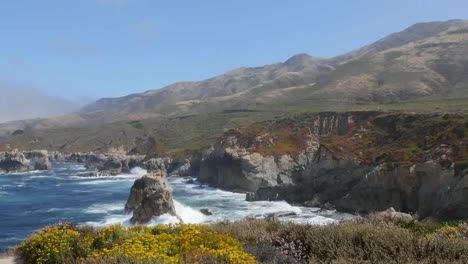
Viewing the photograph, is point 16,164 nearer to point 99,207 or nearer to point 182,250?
point 99,207

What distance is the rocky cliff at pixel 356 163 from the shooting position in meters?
47.5

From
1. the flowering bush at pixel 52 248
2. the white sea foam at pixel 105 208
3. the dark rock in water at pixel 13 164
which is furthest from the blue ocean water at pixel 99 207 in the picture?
the dark rock in water at pixel 13 164

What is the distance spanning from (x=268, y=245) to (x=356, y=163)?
53.9m

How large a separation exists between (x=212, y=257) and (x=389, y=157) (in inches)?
2112

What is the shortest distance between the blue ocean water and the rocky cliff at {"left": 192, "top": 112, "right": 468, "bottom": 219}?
432 cm

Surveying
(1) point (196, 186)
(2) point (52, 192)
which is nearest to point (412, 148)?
(1) point (196, 186)

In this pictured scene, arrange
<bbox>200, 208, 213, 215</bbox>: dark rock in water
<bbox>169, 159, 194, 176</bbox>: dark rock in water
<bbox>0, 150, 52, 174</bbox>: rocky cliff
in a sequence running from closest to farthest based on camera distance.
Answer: <bbox>200, 208, 213, 215</bbox>: dark rock in water, <bbox>169, 159, 194, 176</bbox>: dark rock in water, <bbox>0, 150, 52, 174</bbox>: rocky cliff

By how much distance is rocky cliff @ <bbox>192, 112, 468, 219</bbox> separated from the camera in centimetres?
4747

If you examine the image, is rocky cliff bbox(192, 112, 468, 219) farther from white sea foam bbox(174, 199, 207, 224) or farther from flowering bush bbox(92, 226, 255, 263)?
flowering bush bbox(92, 226, 255, 263)

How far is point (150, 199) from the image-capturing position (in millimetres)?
49219

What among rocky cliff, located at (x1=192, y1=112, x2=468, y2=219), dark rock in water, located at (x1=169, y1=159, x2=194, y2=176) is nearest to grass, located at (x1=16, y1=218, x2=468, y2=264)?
rocky cliff, located at (x1=192, y1=112, x2=468, y2=219)

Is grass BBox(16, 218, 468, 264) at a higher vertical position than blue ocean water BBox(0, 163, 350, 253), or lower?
higher

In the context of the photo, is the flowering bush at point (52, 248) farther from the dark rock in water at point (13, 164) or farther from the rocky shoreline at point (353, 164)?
the dark rock in water at point (13, 164)

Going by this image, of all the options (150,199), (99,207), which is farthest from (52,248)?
(99,207)
